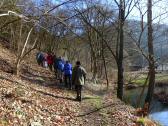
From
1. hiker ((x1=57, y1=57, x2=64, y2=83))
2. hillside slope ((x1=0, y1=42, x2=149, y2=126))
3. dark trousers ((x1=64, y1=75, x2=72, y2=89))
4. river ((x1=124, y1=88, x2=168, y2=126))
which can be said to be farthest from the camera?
river ((x1=124, y1=88, x2=168, y2=126))

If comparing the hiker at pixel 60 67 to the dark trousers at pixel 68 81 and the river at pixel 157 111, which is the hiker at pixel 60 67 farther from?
the river at pixel 157 111

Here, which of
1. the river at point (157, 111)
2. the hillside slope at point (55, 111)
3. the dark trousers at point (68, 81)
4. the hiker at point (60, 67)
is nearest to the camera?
the hillside slope at point (55, 111)

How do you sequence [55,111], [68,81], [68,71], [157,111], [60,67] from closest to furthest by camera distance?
[55,111], [68,71], [68,81], [60,67], [157,111]

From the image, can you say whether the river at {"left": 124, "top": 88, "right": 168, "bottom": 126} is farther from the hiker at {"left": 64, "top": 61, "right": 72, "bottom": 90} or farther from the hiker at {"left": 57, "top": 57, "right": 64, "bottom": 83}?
the hiker at {"left": 57, "top": 57, "right": 64, "bottom": 83}

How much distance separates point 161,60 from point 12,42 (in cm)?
1631

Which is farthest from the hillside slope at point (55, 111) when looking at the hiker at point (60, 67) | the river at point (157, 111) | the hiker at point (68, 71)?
the river at point (157, 111)

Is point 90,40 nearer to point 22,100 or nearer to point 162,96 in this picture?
point 162,96

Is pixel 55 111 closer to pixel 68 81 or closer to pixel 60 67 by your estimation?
pixel 68 81

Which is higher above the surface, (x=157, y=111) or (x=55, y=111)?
(x=55, y=111)

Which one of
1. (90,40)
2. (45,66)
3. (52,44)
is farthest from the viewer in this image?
(52,44)

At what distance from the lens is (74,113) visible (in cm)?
1633

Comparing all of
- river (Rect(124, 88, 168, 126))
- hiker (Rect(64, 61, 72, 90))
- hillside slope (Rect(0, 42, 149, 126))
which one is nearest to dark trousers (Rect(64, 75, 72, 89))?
hiker (Rect(64, 61, 72, 90))

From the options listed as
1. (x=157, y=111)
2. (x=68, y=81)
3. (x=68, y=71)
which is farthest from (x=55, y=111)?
(x=157, y=111)

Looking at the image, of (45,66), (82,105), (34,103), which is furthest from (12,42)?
(34,103)
